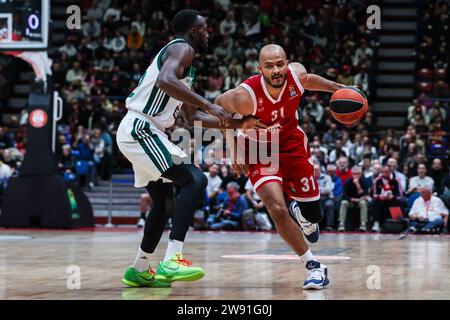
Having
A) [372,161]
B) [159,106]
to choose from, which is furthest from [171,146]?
[372,161]

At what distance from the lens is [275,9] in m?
22.4

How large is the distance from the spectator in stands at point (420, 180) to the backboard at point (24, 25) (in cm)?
672

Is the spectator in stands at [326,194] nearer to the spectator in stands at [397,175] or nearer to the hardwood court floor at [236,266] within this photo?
the spectator in stands at [397,175]

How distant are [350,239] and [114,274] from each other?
640 centimetres

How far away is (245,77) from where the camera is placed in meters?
20.1

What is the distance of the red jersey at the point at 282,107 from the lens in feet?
22.6

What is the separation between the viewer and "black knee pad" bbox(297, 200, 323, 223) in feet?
24.2

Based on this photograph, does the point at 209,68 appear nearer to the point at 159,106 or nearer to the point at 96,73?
the point at 96,73

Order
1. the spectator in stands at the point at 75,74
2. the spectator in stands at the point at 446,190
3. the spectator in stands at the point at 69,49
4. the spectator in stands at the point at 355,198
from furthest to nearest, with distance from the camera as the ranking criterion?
the spectator in stands at the point at 69,49, the spectator in stands at the point at 75,74, the spectator in stands at the point at 355,198, the spectator in stands at the point at 446,190

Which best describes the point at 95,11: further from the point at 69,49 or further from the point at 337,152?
the point at 337,152

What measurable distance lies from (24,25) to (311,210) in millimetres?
8302

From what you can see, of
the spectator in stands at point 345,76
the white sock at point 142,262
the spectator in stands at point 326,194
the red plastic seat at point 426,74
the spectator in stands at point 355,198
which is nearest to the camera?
the white sock at point 142,262

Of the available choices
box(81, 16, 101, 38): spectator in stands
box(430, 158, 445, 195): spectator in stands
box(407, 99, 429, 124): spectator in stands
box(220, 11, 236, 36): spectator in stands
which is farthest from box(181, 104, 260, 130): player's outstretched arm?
box(81, 16, 101, 38): spectator in stands

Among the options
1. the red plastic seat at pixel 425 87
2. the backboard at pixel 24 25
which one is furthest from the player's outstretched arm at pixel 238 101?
the red plastic seat at pixel 425 87
